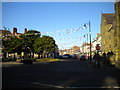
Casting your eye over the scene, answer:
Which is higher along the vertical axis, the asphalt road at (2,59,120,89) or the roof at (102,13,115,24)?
the roof at (102,13,115,24)

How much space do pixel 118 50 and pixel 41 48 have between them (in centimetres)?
4145

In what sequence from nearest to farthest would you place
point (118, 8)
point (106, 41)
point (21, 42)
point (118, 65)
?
point (118, 65)
point (118, 8)
point (21, 42)
point (106, 41)

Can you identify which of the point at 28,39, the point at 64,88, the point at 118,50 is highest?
the point at 28,39

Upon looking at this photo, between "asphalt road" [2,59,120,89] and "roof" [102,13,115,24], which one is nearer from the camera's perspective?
"asphalt road" [2,59,120,89]

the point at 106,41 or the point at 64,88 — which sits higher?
the point at 106,41

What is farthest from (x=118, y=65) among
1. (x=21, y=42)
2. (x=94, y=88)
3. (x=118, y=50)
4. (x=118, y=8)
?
(x=21, y=42)

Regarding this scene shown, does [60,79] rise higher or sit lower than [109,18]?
lower

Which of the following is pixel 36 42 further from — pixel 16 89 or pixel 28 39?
pixel 16 89

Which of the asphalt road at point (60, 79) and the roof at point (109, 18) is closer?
the asphalt road at point (60, 79)

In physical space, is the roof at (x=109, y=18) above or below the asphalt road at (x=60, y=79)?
above

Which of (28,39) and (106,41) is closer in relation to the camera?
(28,39)

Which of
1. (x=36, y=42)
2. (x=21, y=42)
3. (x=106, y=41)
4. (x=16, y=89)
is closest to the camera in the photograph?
(x=16, y=89)

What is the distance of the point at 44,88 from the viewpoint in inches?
329

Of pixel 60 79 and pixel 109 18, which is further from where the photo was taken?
pixel 109 18
